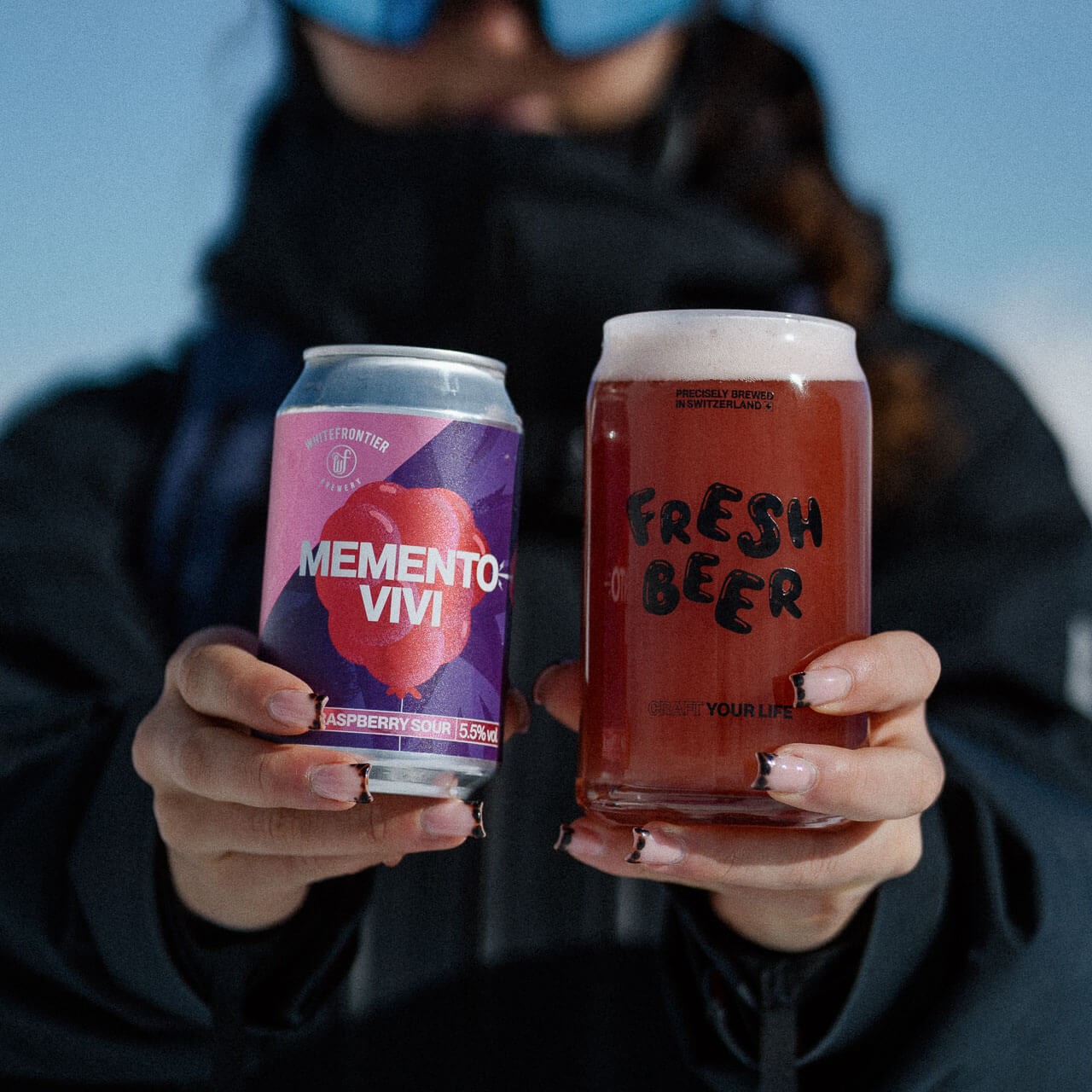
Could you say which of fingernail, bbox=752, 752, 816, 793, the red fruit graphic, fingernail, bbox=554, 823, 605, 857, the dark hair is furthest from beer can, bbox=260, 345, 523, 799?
the dark hair

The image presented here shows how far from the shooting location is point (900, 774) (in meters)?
1.06

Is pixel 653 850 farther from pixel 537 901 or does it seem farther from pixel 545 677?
pixel 537 901

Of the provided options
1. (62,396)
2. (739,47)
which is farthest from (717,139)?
(62,396)

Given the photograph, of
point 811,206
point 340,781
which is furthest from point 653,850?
point 811,206

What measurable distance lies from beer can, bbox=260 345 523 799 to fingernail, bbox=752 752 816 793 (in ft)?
0.86

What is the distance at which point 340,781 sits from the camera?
987 mm

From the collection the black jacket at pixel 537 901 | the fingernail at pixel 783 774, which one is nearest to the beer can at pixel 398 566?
the fingernail at pixel 783 774

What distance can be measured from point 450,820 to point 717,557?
349 mm

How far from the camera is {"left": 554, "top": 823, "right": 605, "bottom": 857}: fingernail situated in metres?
1.11

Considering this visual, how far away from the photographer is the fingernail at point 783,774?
966 mm

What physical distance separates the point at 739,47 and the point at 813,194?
39 centimetres

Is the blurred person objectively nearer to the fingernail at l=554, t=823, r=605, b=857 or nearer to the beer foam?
the fingernail at l=554, t=823, r=605, b=857

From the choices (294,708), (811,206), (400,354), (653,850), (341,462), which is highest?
(811,206)

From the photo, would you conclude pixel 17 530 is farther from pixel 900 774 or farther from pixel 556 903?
pixel 900 774
